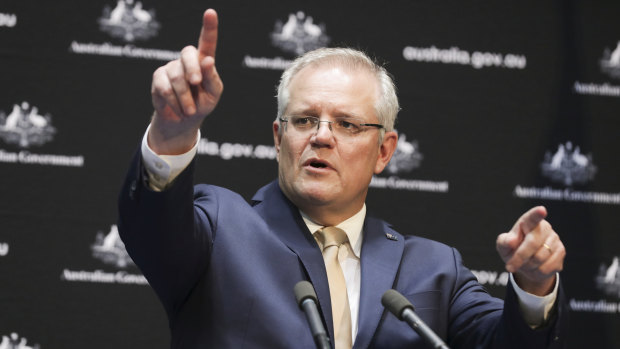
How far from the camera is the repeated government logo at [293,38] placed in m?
3.24

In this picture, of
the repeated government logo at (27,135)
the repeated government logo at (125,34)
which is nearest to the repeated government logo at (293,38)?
the repeated government logo at (125,34)

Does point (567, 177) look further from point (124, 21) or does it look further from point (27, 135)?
point (27, 135)

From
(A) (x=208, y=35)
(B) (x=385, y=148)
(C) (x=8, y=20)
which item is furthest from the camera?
(C) (x=8, y=20)

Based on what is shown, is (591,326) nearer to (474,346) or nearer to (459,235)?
(459,235)

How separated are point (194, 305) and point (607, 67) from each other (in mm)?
2575

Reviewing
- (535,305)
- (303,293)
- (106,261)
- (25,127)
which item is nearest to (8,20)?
(25,127)

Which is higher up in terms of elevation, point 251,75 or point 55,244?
point 251,75

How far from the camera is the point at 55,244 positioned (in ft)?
10.0

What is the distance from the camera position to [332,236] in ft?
6.45

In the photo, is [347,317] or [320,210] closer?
[347,317]

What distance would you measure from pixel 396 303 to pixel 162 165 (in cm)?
55

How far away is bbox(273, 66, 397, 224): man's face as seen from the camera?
1.95 m

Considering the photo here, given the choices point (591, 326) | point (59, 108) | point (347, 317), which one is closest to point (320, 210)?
point (347, 317)

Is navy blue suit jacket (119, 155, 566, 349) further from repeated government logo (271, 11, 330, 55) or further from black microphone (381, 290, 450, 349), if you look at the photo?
repeated government logo (271, 11, 330, 55)
